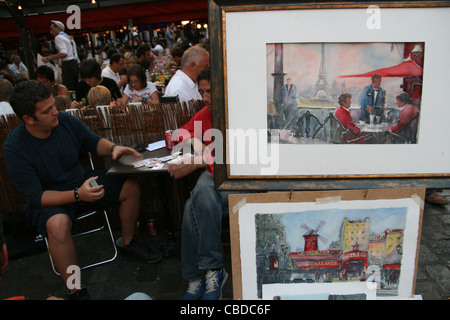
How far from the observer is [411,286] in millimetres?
1309

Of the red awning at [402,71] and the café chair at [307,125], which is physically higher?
the red awning at [402,71]

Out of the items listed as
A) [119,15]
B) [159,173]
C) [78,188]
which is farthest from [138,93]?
[119,15]

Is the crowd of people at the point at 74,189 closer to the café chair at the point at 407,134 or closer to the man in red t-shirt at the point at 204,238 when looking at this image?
the man in red t-shirt at the point at 204,238

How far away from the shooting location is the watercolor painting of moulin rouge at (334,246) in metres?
1.25

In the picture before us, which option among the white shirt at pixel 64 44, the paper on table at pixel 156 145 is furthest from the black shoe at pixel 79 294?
the white shirt at pixel 64 44

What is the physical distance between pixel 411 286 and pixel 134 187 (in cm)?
234

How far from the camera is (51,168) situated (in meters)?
2.73

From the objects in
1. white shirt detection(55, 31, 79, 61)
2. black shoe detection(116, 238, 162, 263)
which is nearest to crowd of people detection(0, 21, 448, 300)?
black shoe detection(116, 238, 162, 263)

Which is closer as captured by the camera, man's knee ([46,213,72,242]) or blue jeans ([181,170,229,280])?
blue jeans ([181,170,229,280])

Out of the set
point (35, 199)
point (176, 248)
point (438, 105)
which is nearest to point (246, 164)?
point (438, 105)

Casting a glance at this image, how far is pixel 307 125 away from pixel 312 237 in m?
0.41

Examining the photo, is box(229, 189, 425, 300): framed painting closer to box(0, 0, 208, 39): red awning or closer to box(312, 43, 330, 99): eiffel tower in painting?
box(312, 43, 330, 99): eiffel tower in painting

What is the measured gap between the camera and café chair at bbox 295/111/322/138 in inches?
45.6

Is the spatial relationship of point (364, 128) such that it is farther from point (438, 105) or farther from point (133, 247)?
point (133, 247)
